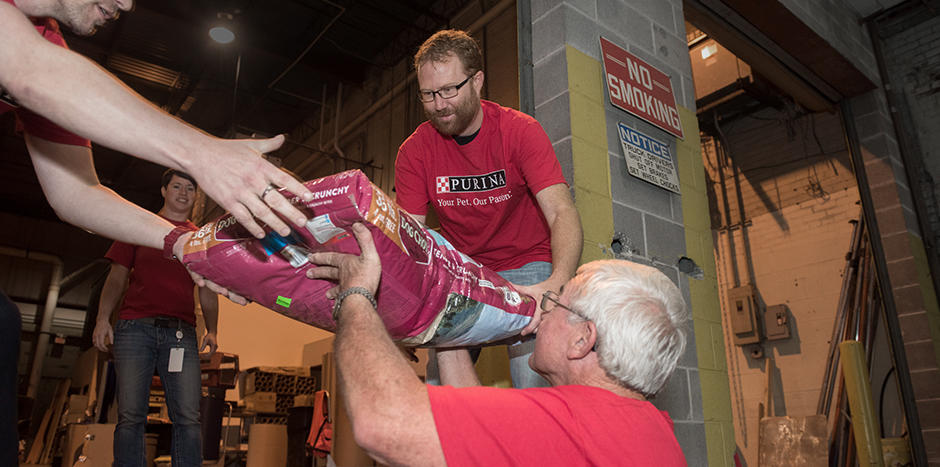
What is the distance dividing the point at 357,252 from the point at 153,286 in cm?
240

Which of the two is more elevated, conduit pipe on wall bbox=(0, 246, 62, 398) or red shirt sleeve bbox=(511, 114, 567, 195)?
conduit pipe on wall bbox=(0, 246, 62, 398)

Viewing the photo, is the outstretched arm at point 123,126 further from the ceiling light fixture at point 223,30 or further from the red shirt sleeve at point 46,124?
the ceiling light fixture at point 223,30

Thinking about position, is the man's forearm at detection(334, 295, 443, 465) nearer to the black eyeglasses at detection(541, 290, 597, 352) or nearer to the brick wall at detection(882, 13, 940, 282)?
the black eyeglasses at detection(541, 290, 597, 352)

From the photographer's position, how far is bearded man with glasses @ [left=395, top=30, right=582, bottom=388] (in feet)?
6.88

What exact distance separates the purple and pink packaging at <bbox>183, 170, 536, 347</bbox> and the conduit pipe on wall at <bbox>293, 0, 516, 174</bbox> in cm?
569

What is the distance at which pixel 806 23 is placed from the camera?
4562 millimetres

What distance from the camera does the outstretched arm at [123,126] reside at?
0.98 meters

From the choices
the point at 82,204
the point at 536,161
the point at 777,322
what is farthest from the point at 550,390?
the point at 777,322

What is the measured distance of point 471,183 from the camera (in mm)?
2191

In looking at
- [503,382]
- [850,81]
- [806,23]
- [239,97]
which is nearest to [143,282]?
[503,382]

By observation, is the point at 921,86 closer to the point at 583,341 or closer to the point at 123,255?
the point at 583,341

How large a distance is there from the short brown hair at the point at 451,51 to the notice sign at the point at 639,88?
2.78ft

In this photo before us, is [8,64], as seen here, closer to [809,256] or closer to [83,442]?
[83,442]

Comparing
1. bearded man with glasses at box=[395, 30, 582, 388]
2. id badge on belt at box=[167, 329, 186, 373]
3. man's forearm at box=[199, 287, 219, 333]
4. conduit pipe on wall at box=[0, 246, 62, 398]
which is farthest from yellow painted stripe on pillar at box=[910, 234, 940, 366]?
conduit pipe on wall at box=[0, 246, 62, 398]
